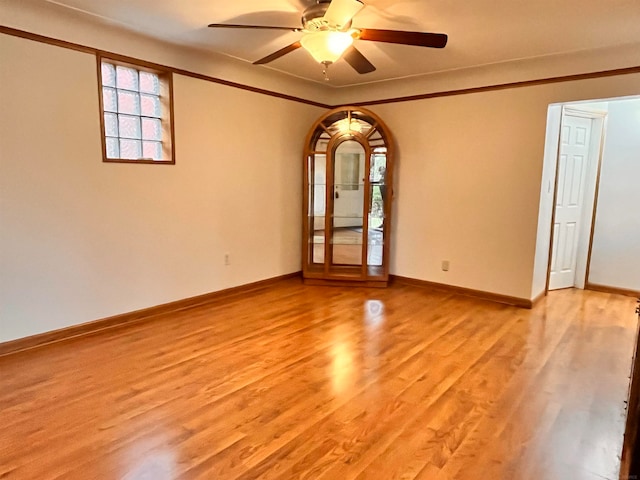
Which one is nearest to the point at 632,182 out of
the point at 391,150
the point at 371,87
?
the point at 391,150

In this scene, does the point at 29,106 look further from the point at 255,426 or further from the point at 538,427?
the point at 538,427

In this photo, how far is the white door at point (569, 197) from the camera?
462cm

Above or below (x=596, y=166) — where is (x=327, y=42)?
above

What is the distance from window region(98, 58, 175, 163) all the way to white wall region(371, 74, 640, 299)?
8.50 ft

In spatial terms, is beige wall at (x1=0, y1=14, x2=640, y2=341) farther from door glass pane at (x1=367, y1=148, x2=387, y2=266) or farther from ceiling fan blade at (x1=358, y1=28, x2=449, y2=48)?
ceiling fan blade at (x1=358, y1=28, x2=449, y2=48)

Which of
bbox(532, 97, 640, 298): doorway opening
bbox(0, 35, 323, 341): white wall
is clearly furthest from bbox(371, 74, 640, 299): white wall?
bbox(0, 35, 323, 341): white wall

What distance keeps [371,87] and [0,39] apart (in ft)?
12.0

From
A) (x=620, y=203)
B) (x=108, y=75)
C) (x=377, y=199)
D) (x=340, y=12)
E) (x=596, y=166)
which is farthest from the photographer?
(x=377, y=199)

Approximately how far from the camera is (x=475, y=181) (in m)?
4.47

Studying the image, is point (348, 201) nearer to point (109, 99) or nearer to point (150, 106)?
point (150, 106)

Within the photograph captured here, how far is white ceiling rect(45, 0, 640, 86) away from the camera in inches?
107

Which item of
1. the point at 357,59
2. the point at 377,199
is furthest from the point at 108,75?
the point at 377,199

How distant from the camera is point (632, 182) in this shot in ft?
15.0

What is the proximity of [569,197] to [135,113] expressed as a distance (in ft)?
15.5
